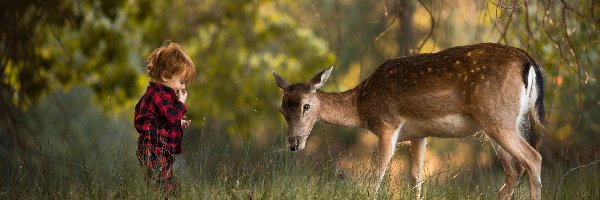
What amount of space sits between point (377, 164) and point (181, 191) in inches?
72.0

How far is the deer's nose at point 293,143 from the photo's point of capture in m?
8.30

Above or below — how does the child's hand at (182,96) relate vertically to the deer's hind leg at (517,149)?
above

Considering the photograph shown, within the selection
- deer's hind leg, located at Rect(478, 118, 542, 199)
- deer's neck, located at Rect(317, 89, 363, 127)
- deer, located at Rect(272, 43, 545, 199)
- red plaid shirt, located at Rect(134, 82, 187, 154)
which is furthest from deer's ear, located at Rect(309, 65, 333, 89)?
red plaid shirt, located at Rect(134, 82, 187, 154)

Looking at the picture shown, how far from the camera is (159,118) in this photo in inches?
284

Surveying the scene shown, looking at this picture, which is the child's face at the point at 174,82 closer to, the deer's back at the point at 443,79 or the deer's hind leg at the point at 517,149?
the deer's back at the point at 443,79

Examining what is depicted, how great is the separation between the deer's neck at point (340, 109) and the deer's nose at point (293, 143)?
426mm

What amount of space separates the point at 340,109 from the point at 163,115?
197 centimetres

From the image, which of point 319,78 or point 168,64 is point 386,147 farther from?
point 168,64

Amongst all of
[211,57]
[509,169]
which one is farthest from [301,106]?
[211,57]

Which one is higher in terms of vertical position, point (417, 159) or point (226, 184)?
point (417, 159)

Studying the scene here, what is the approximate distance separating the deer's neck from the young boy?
170cm

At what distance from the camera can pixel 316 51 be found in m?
18.2

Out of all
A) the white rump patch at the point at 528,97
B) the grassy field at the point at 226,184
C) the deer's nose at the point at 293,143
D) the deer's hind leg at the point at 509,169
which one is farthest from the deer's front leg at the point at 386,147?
the white rump patch at the point at 528,97

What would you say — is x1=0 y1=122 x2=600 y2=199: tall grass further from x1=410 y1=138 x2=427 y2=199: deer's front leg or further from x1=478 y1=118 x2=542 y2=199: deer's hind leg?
x1=410 y1=138 x2=427 y2=199: deer's front leg
